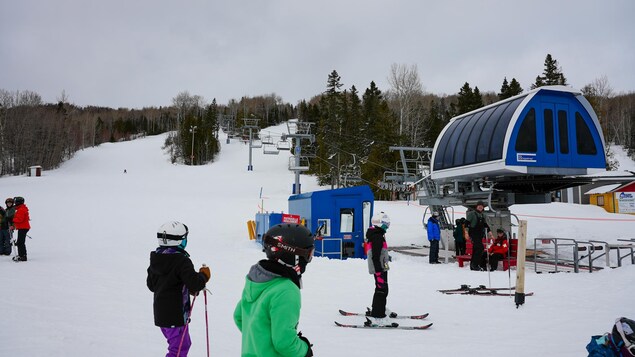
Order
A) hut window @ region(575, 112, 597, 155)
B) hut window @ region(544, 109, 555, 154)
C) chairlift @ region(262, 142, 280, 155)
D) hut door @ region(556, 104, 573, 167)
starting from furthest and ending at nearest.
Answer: chairlift @ region(262, 142, 280, 155)
hut window @ region(575, 112, 597, 155)
hut door @ region(556, 104, 573, 167)
hut window @ region(544, 109, 555, 154)

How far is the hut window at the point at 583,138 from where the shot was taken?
1344 cm

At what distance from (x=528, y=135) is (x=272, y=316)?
12.3 m

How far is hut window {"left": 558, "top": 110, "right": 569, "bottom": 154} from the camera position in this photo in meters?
13.1

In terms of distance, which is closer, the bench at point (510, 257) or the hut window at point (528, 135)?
the hut window at point (528, 135)

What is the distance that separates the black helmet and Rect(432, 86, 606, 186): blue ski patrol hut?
11217mm

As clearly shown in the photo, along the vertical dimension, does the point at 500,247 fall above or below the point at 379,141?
below

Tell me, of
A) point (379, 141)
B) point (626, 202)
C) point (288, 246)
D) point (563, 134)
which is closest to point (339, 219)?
point (563, 134)

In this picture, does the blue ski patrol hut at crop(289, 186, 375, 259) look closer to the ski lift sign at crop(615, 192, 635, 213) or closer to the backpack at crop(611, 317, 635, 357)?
the backpack at crop(611, 317, 635, 357)

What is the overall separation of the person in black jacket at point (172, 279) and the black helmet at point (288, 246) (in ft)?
5.72

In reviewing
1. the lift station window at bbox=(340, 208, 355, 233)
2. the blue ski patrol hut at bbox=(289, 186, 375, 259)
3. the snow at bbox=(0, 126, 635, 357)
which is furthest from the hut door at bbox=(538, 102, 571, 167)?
the lift station window at bbox=(340, 208, 355, 233)

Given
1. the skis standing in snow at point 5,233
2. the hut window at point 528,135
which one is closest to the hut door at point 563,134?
the hut window at point 528,135

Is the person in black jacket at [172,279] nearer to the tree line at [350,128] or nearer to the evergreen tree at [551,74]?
the tree line at [350,128]

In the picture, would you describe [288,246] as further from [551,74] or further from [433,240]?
[551,74]

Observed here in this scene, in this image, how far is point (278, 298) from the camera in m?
2.41
